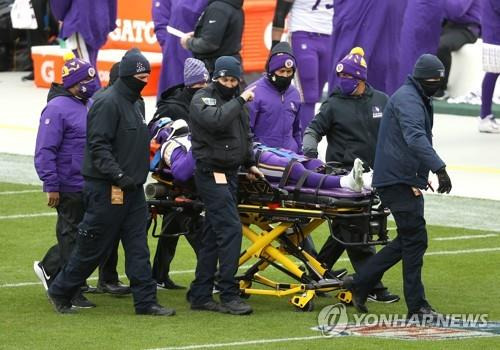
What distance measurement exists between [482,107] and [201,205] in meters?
8.93

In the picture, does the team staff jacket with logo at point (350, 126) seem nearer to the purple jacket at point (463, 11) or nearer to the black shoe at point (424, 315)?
the black shoe at point (424, 315)

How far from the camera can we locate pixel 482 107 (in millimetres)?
19750

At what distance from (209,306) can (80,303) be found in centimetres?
94

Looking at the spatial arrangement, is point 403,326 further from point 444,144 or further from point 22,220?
point 444,144

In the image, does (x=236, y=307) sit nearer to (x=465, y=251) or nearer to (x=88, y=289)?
(x=88, y=289)

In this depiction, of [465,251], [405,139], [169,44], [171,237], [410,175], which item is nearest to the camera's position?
[405,139]

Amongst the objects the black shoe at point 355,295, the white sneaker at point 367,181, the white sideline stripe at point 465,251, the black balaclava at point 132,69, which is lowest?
the white sideline stripe at point 465,251

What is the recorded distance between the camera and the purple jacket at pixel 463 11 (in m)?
22.1

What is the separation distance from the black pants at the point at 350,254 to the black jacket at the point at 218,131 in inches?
37.8

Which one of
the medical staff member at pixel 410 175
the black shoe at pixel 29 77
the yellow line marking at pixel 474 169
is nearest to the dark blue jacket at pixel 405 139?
the medical staff member at pixel 410 175

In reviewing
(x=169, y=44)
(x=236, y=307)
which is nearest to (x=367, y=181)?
(x=236, y=307)

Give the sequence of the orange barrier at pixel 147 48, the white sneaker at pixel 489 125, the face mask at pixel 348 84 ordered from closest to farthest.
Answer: the face mask at pixel 348 84
the white sneaker at pixel 489 125
the orange barrier at pixel 147 48

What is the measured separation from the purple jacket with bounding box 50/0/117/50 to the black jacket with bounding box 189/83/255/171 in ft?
23.9

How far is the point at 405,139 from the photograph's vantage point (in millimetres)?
10789
